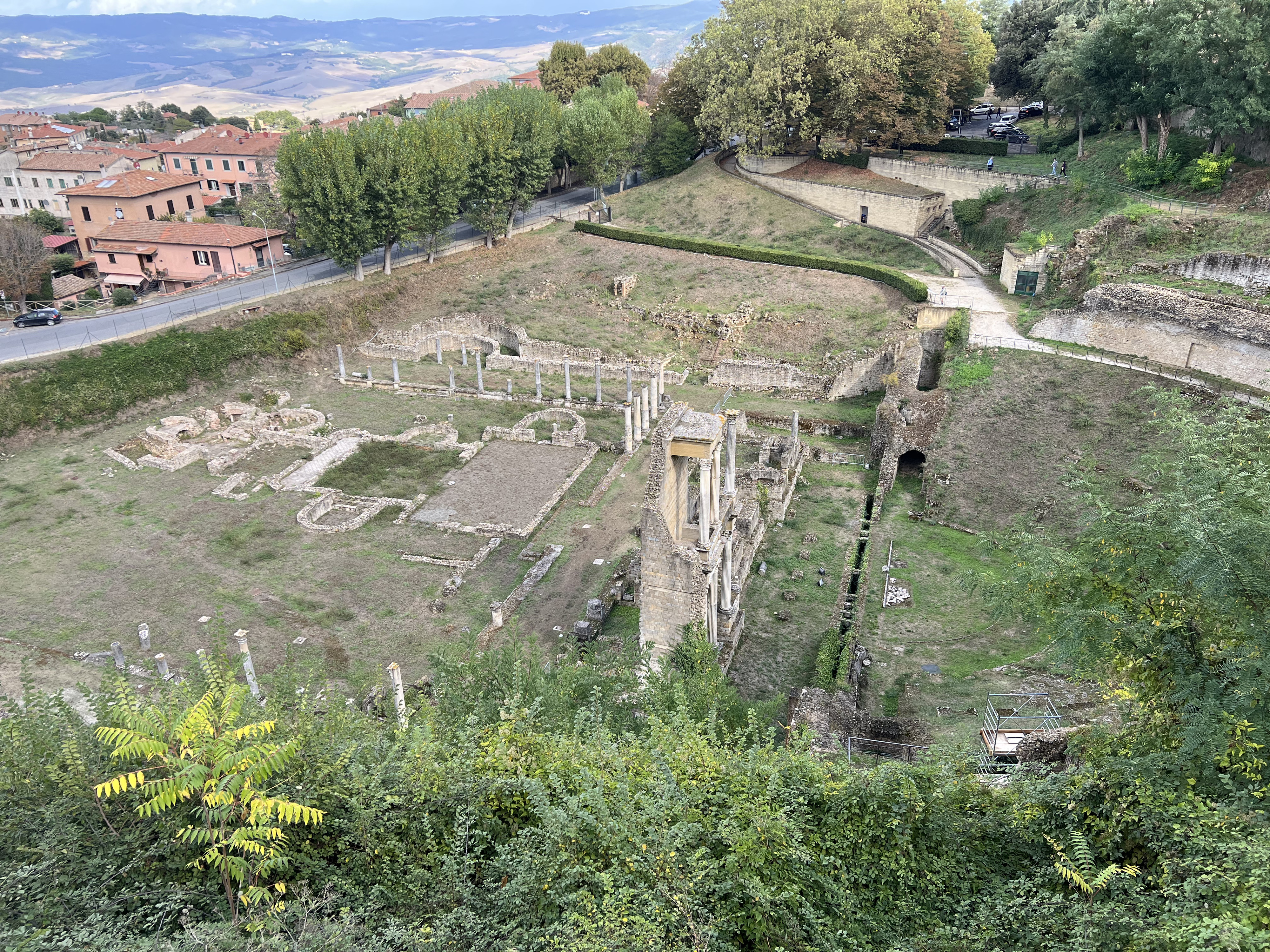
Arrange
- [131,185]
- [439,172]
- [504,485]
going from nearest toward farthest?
[504,485], [439,172], [131,185]

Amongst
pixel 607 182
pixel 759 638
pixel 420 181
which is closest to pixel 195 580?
pixel 759 638

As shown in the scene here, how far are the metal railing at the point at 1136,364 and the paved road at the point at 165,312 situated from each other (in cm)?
3615

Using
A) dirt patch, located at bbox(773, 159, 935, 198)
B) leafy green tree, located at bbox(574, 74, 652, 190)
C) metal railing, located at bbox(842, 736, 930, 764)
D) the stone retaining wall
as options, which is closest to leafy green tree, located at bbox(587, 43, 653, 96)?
leafy green tree, located at bbox(574, 74, 652, 190)

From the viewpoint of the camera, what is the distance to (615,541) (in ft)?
93.1

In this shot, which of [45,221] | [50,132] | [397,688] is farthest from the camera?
[50,132]

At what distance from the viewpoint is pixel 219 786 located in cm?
886

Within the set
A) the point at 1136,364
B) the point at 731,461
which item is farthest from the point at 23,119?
the point at 1136,364

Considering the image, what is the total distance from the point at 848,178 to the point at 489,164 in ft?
79.7

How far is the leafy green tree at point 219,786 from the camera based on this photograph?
870 centimetres

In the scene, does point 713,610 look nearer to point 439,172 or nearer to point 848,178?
point 439,172

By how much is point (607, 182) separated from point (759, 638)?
48216mm

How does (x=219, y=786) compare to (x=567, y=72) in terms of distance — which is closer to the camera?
(x=219, y=786)

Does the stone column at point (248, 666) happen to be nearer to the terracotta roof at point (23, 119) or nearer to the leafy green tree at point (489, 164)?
the leafy green tree at point (489, 164)

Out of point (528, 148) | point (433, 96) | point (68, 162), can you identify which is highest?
point (433, 96)
